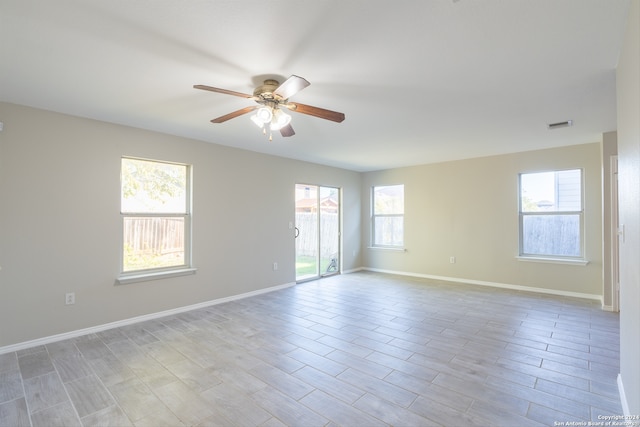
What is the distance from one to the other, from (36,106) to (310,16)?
10.3ft

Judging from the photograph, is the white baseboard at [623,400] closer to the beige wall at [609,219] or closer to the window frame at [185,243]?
the beige wall at [609,219]

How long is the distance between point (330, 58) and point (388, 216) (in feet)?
17.5

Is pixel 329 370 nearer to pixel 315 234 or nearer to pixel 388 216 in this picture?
pixel 315 234

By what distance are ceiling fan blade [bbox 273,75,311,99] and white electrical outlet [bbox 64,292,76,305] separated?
124 inches

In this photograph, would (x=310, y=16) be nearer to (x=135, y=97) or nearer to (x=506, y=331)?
(x=135, y=97)

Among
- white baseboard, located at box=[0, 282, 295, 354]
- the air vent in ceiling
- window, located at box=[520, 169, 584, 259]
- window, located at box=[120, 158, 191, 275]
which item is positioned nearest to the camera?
white baseboard, located at box=[0, 282, 295, 354]

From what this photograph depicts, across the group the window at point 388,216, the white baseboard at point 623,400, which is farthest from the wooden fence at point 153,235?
the white baseboard at point 623,400

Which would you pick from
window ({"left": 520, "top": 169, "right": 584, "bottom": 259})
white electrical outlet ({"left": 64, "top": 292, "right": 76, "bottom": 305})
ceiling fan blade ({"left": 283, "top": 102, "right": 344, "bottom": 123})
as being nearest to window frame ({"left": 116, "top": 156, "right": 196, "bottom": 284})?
white electrical outlet ({"left": 64, "top": 292, "right": 76, "bottom": 305})

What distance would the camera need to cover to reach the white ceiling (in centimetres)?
172

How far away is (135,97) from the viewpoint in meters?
2.90

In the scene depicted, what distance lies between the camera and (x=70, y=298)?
132 inches

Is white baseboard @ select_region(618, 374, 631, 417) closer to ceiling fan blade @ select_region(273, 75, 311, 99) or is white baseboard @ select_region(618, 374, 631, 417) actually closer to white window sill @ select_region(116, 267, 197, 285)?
ceiling fan blade @ select_region(273, 75, 311, 99)

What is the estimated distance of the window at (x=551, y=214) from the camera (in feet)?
16.2

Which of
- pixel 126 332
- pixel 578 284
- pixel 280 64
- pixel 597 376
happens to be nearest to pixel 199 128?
Answer: pixel 280 64
